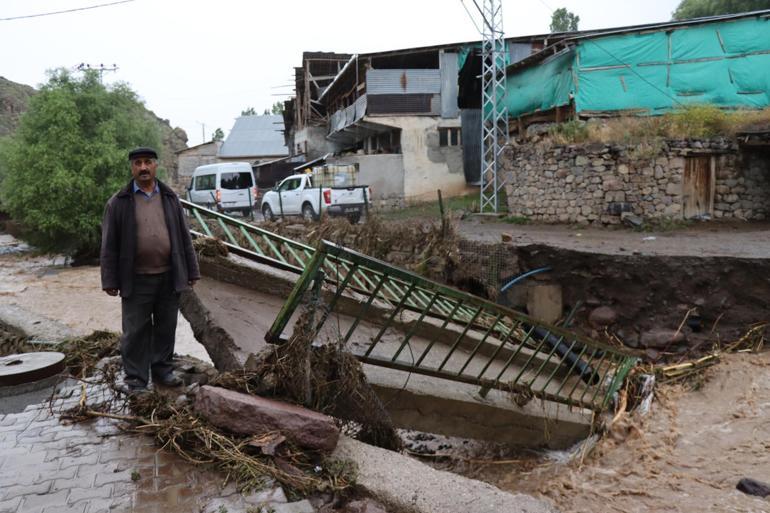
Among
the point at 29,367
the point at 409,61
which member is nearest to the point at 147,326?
the point at 29,367

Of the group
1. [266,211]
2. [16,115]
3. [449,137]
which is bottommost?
[266,211]

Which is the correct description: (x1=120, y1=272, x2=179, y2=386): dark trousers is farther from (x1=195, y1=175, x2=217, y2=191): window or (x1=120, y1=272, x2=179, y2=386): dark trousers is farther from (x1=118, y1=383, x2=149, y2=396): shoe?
(x1=195, y1=175, x2=217, y2=191): window

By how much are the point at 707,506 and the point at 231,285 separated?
14.4 feet

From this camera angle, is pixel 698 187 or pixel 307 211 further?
pixel 307 211

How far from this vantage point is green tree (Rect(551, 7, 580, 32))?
152 ft

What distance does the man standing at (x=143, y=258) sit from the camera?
362cm

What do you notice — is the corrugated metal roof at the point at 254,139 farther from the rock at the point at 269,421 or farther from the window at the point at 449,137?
the rock at the point at 269,421

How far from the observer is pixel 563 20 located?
46656 millimetres

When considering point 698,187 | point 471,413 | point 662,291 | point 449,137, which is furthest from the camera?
point 449,137

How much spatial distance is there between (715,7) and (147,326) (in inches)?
1482

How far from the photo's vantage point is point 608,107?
16.7 metres

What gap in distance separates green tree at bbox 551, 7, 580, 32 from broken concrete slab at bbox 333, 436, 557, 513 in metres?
50.0

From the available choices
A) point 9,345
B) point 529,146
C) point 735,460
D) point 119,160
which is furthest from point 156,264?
point 119,160

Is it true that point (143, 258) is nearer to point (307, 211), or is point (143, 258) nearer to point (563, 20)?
point (307, 211)
